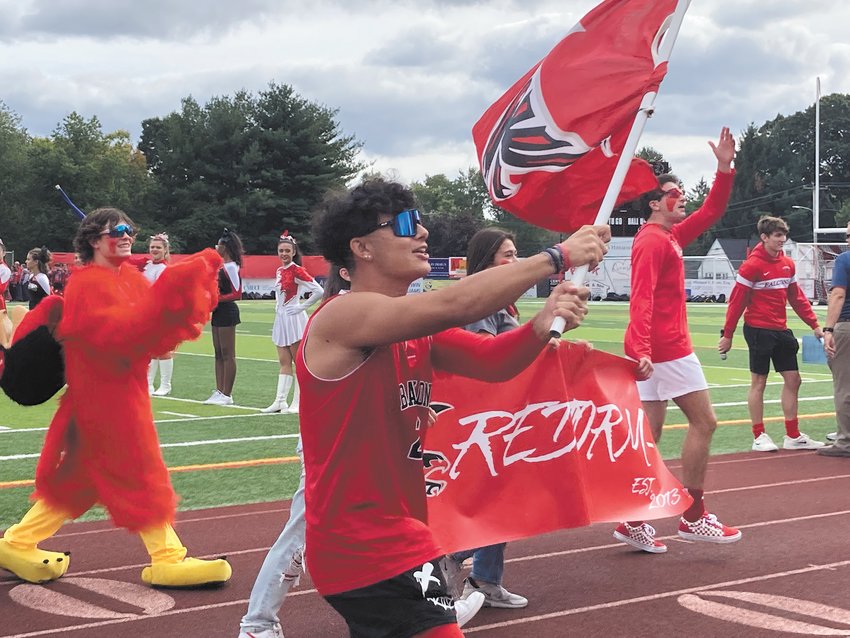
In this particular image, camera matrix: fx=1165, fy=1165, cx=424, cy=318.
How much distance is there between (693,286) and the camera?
58469 mm

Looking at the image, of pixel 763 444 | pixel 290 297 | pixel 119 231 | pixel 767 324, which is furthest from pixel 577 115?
pixel 290 297

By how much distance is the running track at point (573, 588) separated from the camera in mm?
5520

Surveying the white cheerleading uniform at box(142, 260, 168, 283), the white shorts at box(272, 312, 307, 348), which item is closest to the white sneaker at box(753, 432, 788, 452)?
the white shorts at box(272, 312, 307, 348)

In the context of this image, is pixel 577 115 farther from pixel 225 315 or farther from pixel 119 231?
pixel 225 315

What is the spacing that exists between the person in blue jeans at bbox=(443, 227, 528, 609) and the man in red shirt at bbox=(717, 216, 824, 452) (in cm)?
573

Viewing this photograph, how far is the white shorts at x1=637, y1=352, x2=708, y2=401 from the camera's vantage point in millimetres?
7055

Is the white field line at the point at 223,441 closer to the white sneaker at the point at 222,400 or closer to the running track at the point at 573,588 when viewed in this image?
the white sneaker at the point at 222,400

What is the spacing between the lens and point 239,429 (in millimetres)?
12930

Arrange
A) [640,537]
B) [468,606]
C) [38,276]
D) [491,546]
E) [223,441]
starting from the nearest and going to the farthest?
[468,606] → [491,546] → [640,537] → [223,441] → [38,276]

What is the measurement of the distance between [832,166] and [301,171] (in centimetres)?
5374

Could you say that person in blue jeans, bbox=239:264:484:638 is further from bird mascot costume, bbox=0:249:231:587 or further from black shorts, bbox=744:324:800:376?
black shorts, bbox=744:324:800:376

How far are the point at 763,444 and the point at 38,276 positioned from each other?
1103cm

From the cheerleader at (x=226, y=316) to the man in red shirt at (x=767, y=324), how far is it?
227 inches

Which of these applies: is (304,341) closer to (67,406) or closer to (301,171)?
(67,406)
